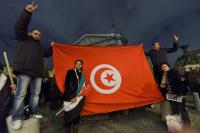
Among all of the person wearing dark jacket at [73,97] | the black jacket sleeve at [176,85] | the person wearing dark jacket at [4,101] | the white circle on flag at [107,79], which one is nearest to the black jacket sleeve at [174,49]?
the black jacket sleeve at [176,85]

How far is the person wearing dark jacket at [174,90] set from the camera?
13.1 ft

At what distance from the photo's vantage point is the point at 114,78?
5176 mm

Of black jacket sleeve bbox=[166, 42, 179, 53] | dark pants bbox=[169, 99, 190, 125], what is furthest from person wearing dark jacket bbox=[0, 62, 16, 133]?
black jacket sleeve bbox=[166, 42, 179, 53]

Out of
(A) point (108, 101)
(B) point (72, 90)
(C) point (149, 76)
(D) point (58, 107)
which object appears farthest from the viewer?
(D) point (58, 107)

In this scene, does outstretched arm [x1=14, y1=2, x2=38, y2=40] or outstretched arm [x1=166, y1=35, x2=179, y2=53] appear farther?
outstretched arm [x1=166, y1=35, x2=179, y2=53]

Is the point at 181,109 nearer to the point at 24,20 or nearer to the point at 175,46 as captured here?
the point at 175,46

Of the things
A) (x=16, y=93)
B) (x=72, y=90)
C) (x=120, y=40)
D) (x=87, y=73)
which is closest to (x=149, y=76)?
(x=87, y=73)

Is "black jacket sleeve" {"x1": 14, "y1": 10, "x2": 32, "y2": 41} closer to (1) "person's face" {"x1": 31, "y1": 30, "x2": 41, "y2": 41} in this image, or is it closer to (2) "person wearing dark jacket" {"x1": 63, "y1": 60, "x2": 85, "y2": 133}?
(1) "person's face" {"x1": 31, "y1": 30, "x2": 41, "y2": 41}

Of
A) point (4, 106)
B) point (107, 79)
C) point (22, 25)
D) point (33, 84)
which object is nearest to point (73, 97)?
point (33, 84)

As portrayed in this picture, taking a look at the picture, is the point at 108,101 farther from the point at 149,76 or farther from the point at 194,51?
the point at 194,51

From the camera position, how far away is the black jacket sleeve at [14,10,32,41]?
11.1 ft

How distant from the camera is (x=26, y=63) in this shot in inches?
143

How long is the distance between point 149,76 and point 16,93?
365 centimetres

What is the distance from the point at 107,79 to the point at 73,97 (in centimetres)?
157
